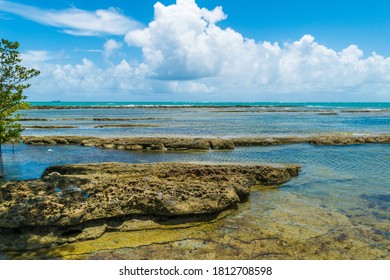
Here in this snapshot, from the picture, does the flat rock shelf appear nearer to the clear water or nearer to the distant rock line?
the distant rock line

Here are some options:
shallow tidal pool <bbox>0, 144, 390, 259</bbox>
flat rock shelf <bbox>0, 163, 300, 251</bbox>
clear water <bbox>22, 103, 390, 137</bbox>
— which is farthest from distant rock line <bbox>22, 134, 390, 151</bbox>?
flat rock shelf <bbox>0, 163, 300, 251</bbox>

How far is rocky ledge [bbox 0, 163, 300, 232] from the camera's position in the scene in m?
11.0

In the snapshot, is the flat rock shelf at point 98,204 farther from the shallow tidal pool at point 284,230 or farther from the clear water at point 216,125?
the clear water at point 216,125

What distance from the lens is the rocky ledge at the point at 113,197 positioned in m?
11.0

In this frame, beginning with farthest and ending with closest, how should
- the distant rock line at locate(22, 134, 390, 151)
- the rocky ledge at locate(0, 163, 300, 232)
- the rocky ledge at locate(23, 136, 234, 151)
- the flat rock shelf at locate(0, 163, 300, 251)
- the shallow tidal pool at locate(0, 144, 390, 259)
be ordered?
the distant rock line at locate(22, 134, 390, 151)
the rocky ledge at locate(23, 136, 234, 151)
the rocky ledge at locate(0, 163, 300, 232)
the flat rock shelf at locate(0, 163, 300, 251)
the shallow tidal pool at locate(0, 144, 390, 259)

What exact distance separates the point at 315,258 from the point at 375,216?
4756mm

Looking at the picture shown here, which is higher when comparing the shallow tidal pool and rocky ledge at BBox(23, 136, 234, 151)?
rocky ledge at BBox(23, 136, 234, 151)

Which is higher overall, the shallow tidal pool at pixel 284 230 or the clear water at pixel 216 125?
the clear water at pixel 216 125

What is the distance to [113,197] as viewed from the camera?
12.3 m

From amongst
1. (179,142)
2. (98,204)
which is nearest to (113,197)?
(98,204)

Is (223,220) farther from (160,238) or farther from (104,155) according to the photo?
(104,155)

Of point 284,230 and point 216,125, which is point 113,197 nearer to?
point 284,230

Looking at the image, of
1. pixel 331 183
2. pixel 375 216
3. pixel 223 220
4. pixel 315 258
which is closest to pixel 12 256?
pixel 223 220

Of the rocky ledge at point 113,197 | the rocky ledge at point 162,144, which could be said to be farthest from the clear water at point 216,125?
the rocky ledge at point 113,197
